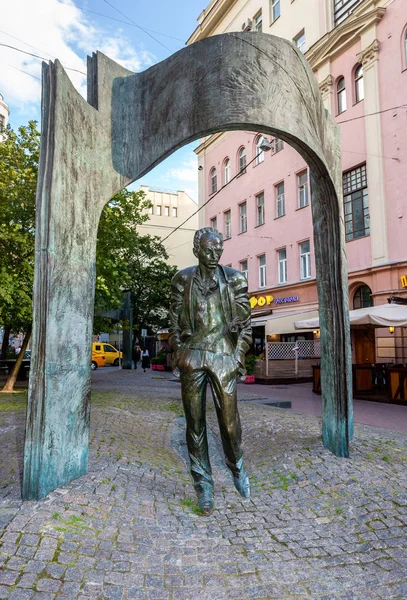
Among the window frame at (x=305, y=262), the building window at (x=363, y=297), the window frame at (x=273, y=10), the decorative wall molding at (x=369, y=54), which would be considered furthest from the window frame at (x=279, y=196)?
the window frame at (x=273, y=10)

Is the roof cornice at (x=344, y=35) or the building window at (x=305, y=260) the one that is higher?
the roof cornice at (x=344, y=35)

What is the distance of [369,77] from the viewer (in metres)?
17.8

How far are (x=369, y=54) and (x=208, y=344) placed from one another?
18150 mm

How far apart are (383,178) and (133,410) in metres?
13.0

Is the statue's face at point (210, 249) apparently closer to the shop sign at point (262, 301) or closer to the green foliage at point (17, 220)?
the green foliage at point (17, 220)

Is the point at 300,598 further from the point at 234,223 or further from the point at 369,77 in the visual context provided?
the point at 234,223

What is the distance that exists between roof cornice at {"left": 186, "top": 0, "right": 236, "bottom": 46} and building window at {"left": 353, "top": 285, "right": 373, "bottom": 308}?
19.5 metres

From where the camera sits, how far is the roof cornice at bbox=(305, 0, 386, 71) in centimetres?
1759

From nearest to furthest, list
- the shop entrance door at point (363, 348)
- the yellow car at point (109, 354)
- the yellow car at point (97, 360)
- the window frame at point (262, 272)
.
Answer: the shop entrance door at point (363, 348) < the window frame at point (262, 272) < the yellow car at point (97, 360) < the yellow car at point (109, 354)

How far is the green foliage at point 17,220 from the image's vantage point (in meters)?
10.4

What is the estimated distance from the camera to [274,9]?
81.6ft

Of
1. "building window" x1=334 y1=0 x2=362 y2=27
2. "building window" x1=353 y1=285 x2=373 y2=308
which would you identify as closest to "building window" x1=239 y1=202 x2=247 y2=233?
"building window" x1=353 y1=285 x2=373 y2=308

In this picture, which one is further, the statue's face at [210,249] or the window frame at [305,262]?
the window frame at [305,262]

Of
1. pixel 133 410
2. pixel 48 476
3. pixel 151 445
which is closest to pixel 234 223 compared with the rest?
pixel 133 410
